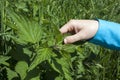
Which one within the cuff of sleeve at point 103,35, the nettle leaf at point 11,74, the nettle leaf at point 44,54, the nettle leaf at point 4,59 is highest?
the cuff of sleeve at point 103,35

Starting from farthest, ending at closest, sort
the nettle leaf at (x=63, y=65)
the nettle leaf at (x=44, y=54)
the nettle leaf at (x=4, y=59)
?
the nettle leaf at (x=4, y=59)
the nettle leaf at (x=63, y=65)
the nettle leaf at (x=44, y=54)

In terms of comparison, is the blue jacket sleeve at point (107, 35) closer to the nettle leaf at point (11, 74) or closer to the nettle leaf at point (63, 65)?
the nettle leaf at point (63, 65)

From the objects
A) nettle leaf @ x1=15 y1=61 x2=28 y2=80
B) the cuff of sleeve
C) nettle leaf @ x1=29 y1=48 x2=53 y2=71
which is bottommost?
nettle leaf @ x1=15 y1=61 x2=28 y2=80

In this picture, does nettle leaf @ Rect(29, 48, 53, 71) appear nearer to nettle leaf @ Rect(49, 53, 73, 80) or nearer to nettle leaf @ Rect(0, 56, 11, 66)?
nettle leaf @ Rect(49, 53, 73, 80)

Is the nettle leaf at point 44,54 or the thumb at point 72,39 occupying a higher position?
the thumb at point 72,39

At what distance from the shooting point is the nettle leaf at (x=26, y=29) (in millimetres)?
1506

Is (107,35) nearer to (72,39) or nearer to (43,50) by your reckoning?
(72,39)

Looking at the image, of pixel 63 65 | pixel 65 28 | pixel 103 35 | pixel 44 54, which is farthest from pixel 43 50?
pixel 103 35

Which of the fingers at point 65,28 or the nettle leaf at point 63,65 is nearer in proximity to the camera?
the nettle leaf at point 63,65

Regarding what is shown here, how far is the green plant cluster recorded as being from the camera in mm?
1538

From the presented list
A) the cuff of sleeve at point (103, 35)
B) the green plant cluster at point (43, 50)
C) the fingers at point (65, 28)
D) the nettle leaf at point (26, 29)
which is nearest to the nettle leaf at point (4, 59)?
the green plant cluster at point (43, 50)

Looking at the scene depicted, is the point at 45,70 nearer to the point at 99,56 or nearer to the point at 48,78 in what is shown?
the point at 48,78

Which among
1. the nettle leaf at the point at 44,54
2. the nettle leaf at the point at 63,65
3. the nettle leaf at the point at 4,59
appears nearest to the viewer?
the nettle leaf at the point at 44,54

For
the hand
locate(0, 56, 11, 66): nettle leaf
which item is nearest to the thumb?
the hand
